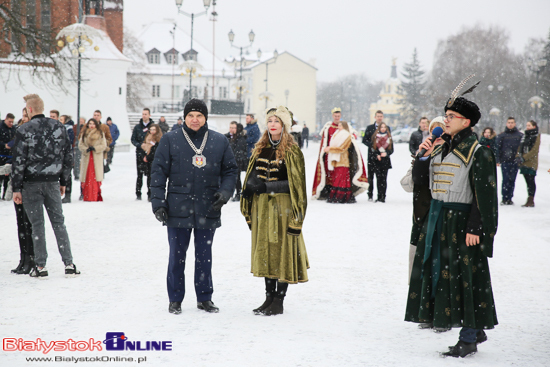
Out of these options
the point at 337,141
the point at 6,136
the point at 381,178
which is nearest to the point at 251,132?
the point at 337,141

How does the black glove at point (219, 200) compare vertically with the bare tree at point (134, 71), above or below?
below

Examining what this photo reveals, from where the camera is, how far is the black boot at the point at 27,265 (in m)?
6.84

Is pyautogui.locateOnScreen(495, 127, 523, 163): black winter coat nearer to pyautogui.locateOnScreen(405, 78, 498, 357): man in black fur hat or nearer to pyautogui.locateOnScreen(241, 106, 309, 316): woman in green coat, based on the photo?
pyautogui.locateOnScreen(241, 106, 309, 316): woman in green coat

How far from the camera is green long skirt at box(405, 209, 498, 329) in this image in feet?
14.4

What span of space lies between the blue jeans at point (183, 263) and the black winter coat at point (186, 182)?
104mm

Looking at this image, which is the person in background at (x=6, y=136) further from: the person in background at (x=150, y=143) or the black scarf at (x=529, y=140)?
the black scarf at (x=529, y=140)

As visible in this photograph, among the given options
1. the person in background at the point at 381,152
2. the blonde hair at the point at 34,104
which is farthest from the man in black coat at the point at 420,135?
the blonde hair at the point at 34,104

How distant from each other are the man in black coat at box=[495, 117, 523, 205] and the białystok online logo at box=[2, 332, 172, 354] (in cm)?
1117

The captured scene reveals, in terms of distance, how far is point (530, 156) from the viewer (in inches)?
532

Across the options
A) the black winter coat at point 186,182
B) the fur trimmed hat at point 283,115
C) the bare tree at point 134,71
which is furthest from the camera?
the bare tree at point 134,71

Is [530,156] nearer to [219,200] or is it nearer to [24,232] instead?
[219,200]

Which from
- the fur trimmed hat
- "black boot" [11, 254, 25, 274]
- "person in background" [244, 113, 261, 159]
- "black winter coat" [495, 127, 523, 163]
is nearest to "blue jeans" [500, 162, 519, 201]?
"black winter coat" [495, 127, 523, 163]

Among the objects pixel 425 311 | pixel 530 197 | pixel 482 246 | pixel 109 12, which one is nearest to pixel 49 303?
pixel 425 311

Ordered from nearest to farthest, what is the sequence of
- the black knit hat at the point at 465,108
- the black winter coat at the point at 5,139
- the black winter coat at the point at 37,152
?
the black knit hat at the point at 465,108 < the black winter coat at the point at 37,152 < the black winter coat at the point at 5,139
